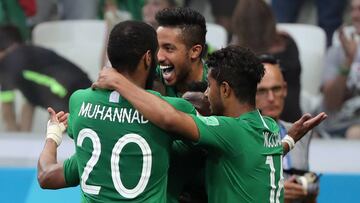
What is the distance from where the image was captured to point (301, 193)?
5.46 meters

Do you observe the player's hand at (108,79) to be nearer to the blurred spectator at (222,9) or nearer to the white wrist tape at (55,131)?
the white wrist tape at (55,131)

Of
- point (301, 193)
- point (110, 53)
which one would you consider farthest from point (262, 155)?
point (301, 193)

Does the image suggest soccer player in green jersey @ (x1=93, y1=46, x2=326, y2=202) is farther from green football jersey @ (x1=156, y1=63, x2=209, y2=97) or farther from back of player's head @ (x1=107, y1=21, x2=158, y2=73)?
green football jersey @ (x1=156, y1=63, x2=209, y2=97)

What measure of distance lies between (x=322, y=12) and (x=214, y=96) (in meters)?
3.85

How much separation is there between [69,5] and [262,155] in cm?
403

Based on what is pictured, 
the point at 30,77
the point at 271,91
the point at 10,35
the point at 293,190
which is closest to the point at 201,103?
the point at 293,190

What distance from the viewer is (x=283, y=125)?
578cm

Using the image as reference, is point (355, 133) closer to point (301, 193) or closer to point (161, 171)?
point (301, 193)

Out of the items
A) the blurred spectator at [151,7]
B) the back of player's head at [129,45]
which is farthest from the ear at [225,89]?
the blurred spectator at [151,7]

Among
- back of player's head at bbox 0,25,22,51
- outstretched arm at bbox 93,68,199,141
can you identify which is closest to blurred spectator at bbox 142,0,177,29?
back of player's head at bbox 0,25,22,51

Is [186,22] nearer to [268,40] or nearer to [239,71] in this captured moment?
[239,71]

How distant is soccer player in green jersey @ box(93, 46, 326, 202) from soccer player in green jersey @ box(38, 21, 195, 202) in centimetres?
7

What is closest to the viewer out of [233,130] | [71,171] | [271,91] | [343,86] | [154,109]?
[154,109]

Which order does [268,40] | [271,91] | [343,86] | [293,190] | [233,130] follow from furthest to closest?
[343,86]
[268,40]
[271,91]
[293,190]
[233,130]
